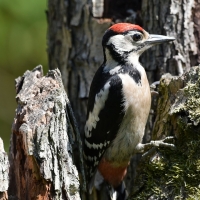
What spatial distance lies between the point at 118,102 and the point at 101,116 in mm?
231

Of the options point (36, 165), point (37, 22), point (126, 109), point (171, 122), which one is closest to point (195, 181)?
point (171, 122)

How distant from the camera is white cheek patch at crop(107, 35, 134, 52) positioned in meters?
Result: 5.09

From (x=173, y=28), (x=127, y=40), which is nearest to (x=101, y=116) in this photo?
(x=127, y=40)

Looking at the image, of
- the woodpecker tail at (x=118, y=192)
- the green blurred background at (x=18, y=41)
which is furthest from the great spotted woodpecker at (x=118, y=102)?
the green blurred background at (x=18, y=41)

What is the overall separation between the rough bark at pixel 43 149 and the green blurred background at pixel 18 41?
211cm

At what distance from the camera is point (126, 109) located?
4.94 meters

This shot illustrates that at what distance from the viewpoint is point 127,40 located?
16.8ft

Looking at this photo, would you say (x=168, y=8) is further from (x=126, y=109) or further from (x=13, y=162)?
(x=13, y=162)

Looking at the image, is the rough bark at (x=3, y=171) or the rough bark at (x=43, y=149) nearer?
the rough bark at (x=3, y=171)

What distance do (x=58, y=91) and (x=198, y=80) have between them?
47.9 inches

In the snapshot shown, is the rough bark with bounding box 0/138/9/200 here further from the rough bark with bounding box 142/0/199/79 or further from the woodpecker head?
the rough bark with bounding box 142/0/199/79

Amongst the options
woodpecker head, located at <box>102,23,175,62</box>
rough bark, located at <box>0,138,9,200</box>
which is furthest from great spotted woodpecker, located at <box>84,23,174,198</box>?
rough bark, located at <box>0,138,9,200</box>

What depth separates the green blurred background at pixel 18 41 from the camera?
6.57m

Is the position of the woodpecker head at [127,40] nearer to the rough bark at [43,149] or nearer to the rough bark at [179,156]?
the rough bark at [179,156]
